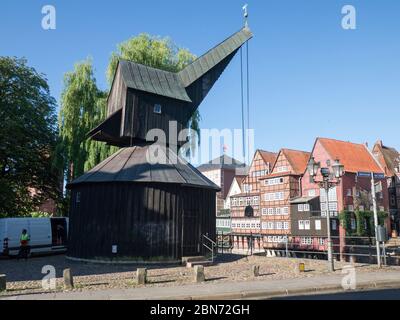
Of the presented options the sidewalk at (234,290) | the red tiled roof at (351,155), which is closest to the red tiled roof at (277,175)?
the red tiled roof at (351,155)

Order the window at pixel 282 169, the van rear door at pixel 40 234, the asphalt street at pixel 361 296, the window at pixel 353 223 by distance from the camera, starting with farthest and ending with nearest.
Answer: the window at pixel 282 169
the window at pixel 353 223
the van rear door at pixel 40 234
the asphalt street at pixel 361 296

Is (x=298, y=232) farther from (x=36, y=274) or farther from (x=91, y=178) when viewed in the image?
(x=36, y=274)

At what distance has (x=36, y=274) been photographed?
15.9m

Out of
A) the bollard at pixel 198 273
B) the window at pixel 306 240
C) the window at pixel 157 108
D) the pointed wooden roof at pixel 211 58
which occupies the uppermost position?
the pointed wooden roof at pixel 211 58

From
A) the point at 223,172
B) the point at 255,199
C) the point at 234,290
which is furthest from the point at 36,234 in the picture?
the point at 223,172

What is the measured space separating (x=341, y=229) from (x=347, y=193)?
518 cm

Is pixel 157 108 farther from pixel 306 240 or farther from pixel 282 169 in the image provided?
pixel 282 169

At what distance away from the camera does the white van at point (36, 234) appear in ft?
78.0

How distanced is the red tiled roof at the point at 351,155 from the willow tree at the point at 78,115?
117 ft

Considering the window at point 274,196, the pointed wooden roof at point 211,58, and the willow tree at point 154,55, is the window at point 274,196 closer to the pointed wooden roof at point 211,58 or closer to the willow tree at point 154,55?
the willow tree at point 154,55

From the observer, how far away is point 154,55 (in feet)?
99.7

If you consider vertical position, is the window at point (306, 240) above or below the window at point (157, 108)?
below
